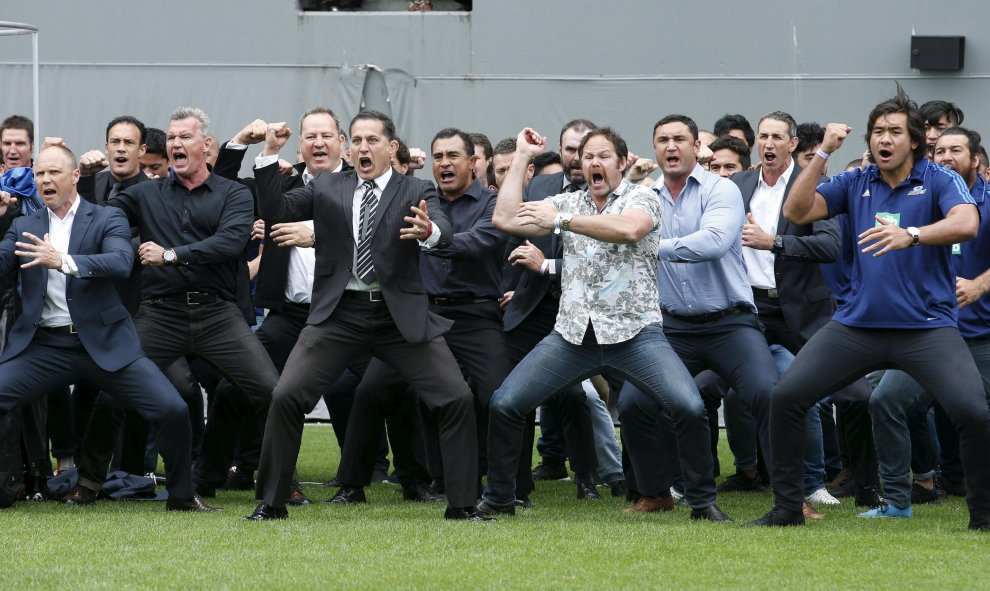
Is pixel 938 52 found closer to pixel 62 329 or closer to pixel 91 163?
pixel 91 163

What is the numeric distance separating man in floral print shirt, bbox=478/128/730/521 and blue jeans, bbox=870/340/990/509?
106 cm

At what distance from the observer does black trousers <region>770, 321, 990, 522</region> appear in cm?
746

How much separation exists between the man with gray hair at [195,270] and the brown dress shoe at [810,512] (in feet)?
10.9

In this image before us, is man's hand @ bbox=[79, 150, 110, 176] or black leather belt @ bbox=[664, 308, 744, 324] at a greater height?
man's hand @ bbox=[79, 150, 110, 176]

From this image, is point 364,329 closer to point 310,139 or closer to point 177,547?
point 177,547

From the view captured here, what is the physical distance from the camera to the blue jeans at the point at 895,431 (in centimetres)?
838

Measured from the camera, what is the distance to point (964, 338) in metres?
8.93

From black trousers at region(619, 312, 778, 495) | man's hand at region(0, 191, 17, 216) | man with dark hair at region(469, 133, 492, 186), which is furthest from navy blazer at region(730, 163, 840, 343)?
man's hand at region(0, 191, 17, 216)

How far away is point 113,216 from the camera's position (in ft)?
28.9

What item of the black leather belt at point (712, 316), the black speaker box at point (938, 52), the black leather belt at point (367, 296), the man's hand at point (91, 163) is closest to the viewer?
the black leather belt at point (367, 296)

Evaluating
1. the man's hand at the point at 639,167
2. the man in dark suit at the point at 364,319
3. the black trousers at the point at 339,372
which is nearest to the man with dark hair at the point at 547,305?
the man's hand at the point at 639,167

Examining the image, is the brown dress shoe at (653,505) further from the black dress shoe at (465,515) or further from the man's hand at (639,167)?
the man's hand at (639,167)

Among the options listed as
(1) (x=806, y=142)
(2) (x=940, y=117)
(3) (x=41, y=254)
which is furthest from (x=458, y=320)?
(2) (x=940, y=117)

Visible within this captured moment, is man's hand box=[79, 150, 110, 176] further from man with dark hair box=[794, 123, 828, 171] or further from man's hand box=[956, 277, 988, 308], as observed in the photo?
man's hand box=[956, 277, 988, 308]
